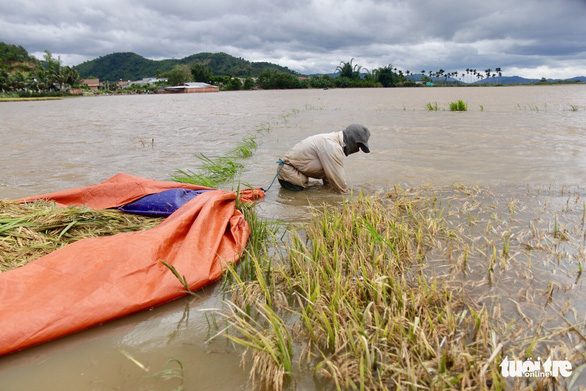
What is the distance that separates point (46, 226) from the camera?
2.79m

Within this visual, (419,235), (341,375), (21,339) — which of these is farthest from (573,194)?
(21,339)

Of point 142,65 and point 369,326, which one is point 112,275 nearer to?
point 369,326

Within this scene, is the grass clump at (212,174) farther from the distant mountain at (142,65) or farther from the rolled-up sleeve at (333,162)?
the distant mountain at (142,65)

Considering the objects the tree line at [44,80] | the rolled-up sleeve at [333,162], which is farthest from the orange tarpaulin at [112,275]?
the tree line at [44,80]

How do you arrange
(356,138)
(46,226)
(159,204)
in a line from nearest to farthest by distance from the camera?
(46,226), (159,204), (356,138)

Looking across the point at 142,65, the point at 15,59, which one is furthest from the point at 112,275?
the point at 142,65

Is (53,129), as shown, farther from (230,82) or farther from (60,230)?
(230,82)

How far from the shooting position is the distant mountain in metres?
122

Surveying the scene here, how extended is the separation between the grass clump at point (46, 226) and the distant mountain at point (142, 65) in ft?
Result: 389

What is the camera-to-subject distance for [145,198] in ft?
11.2

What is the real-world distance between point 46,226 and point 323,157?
288 centimetres

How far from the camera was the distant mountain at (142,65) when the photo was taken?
4783 inches

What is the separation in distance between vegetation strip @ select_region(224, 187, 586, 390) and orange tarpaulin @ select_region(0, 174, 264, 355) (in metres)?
0.30

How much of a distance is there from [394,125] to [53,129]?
11.7 metres
